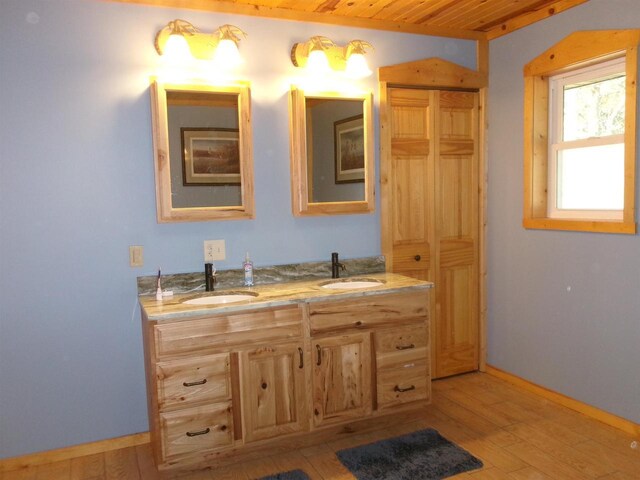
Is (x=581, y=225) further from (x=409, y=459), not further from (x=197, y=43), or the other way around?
(x=197, y=43)

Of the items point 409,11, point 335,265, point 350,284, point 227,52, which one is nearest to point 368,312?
point 350,284

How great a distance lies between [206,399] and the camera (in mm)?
2406

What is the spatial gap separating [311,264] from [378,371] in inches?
29.6

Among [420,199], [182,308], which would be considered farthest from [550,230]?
[182,308]

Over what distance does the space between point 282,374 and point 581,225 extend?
73.6 inches

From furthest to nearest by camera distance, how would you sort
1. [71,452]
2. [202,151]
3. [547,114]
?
[547,114] < [202,151] < [71,452]

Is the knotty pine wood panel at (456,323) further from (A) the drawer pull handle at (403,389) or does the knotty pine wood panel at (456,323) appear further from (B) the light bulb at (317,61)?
(B) the light bulb at (317,61)

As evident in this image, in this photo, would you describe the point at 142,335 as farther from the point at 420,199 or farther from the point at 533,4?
the point at 533,4

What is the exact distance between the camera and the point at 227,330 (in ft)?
7.96

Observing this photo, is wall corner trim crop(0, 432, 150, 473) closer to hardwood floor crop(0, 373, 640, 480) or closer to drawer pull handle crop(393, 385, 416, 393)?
hardwood floor crop(0, 373, 640, 480)

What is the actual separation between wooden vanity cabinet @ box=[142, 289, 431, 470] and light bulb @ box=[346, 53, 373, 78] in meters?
1.32

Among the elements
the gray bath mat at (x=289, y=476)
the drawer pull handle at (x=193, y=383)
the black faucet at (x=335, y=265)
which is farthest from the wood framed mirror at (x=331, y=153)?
the gray bath mat at (x=289, y=476)

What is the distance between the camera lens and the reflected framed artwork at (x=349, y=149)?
3092 mm

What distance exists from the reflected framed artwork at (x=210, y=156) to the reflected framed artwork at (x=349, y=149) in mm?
618
